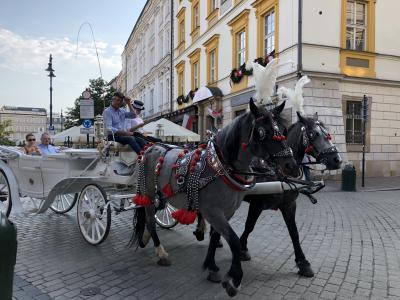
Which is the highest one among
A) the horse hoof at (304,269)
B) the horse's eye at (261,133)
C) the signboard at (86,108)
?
the signboard at (86,108)

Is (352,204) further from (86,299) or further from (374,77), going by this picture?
(374,77)

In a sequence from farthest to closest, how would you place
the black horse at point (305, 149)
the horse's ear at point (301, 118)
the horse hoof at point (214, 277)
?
the horse's ear at point (301, 118)
the black horse at point (305, 149)
the horse hoof at point (214, 277)

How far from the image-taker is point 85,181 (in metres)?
6.02

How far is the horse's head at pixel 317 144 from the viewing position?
4738mm

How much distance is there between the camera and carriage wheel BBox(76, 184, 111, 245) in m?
5.27

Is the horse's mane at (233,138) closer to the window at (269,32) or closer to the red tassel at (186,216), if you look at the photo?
the red tassel at (186,216)

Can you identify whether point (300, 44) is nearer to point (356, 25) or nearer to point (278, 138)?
point (356, 25)

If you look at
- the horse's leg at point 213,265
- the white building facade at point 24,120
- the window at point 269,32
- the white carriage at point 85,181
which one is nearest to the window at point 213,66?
the window at point 269,32

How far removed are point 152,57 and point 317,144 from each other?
3527cm

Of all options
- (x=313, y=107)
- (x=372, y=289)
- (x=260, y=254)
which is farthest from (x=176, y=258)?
(x=313, y=107)

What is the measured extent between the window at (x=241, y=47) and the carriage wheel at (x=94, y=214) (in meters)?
14.1

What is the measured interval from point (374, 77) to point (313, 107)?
346 cm

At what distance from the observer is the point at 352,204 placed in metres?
9.31

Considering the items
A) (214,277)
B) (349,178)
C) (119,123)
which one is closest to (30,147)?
(119,123)
